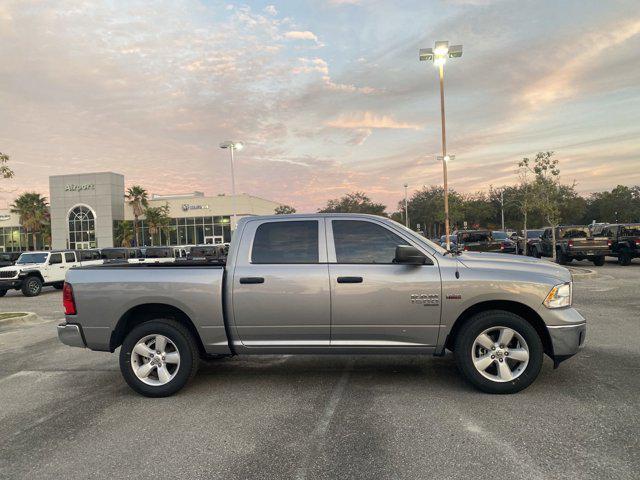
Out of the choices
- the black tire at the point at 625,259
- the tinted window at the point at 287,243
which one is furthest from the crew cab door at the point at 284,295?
the black tire at the point at 625,259

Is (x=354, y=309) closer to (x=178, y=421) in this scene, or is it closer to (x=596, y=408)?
(x=178, y=421)

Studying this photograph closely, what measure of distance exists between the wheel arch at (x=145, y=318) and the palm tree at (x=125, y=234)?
5614 cm

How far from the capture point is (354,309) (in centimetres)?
461

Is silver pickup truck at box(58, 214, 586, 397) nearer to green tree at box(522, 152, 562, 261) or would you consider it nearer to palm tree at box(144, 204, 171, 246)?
green tree at box(522, 152, 562, 261)

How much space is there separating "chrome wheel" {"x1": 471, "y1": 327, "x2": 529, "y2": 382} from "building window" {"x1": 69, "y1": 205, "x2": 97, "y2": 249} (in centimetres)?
6329

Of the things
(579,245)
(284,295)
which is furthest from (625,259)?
(284,295)

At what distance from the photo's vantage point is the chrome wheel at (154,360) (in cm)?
478

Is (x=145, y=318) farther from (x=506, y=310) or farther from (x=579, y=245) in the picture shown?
(x=579, y=245)

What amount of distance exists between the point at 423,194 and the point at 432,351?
79787 mm

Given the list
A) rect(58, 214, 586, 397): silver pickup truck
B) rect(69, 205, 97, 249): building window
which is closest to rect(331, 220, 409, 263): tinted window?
rect(58, 214, 586, 397): silver pickup truck

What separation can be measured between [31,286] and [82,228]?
48.0m

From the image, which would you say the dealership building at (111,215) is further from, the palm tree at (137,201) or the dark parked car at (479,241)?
the dark parked car at (479,241)

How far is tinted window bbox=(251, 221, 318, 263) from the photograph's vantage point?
481 cm

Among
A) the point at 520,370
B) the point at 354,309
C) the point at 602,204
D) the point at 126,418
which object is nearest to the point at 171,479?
the point at 126,418
